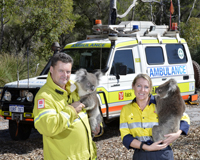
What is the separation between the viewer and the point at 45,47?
16578mm

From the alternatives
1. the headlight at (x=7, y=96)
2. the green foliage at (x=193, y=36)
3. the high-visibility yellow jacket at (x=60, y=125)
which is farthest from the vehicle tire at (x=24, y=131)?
the green foliage at (x=193, y=36)

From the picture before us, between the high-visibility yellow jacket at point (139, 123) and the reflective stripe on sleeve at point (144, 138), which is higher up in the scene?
the high-visibility yellow jacket at point (139, 123)

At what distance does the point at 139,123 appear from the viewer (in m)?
2.71

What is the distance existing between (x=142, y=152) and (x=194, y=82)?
5935 millimetres

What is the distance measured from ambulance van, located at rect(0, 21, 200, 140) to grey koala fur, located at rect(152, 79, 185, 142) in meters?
2.42

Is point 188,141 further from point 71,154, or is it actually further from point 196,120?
point 71,154

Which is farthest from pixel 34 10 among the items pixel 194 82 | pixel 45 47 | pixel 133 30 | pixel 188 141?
pixel 188 141

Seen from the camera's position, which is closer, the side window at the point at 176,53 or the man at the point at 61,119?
the man at the point at 61,119

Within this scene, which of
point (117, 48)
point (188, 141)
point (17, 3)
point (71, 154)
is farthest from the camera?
point (17, 3)

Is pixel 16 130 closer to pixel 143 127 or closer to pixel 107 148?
pixel 107 148

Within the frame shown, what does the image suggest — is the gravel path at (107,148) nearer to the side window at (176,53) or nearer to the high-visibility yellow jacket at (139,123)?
the side window at (176,53)

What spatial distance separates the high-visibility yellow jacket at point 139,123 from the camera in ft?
8.83

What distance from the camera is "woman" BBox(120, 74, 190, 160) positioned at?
2.64 m

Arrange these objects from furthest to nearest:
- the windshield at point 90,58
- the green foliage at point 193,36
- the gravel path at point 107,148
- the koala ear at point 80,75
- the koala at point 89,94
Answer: the green foliage at point 193,36, the windshield at point 90,58, the gravel path at point 107,148, the koala ear at point 80,75, the koala at point 89,94
